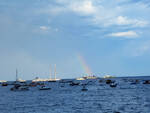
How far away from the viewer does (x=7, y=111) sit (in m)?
54.3

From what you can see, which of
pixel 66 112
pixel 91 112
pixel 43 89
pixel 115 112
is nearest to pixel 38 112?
pixel 66 112

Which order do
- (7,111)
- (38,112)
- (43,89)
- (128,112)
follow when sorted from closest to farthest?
(128,112)
(38,112)
(7,111)
(43,89)

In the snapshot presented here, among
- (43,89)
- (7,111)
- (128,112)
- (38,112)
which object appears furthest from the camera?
(43,89)

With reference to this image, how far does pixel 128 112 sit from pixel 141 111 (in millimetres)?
3580

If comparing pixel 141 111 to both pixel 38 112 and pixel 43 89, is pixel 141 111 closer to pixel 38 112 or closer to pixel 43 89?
pixel 38 112

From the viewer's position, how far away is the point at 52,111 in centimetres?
5084

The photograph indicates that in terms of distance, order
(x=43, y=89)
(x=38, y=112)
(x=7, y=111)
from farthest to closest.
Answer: (x=43, y=89), (x=7, y=111), (x=38, y=112)

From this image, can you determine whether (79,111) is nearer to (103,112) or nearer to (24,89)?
(103,112)

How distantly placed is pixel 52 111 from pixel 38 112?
10.2 ft

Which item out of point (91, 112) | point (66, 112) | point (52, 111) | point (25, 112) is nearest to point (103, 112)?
point (91, 112)

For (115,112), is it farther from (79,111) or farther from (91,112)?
(79,111)

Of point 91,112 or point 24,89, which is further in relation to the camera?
point 24,89

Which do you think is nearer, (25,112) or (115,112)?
(115,112)

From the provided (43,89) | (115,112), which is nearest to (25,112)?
(115,112)
